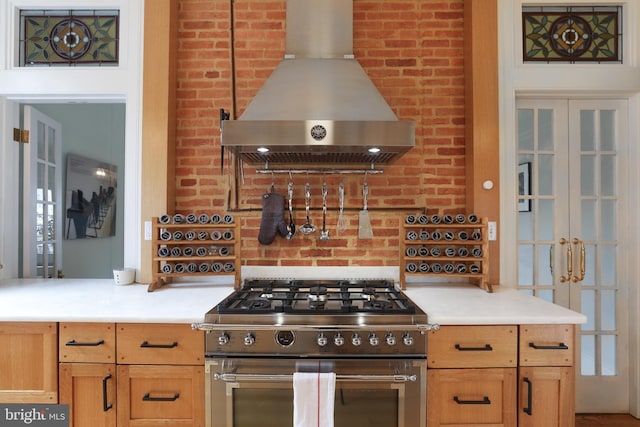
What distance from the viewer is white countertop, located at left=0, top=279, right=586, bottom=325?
1695 millimetres

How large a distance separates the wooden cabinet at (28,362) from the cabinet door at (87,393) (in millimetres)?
55

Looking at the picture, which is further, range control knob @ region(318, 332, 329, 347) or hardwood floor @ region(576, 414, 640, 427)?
hardwood floor @ region(576, 414, 640, 427)

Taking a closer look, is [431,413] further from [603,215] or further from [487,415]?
[603,215]

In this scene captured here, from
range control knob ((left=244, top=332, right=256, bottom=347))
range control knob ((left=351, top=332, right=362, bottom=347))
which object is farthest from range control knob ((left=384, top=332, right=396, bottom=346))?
range control knob ((left=244, top=332, right=256, bottom=347))

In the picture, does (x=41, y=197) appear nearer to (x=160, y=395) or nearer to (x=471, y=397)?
(x=160, y=395)

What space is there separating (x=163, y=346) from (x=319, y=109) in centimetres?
135

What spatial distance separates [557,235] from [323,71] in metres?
1.91

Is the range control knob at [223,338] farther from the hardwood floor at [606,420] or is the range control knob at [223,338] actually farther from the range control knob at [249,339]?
the hardwood floor at [606,420]

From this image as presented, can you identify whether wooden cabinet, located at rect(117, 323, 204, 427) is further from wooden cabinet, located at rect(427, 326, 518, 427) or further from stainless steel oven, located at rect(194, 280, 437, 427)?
wooden cabinet, located at rect(427, 326, 518, 427)

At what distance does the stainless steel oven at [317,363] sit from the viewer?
1659mm

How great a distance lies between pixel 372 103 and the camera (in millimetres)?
1997

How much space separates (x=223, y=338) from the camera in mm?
1666

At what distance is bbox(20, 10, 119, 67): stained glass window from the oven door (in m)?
2.25

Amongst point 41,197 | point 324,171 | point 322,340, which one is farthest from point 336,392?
point 41,197
